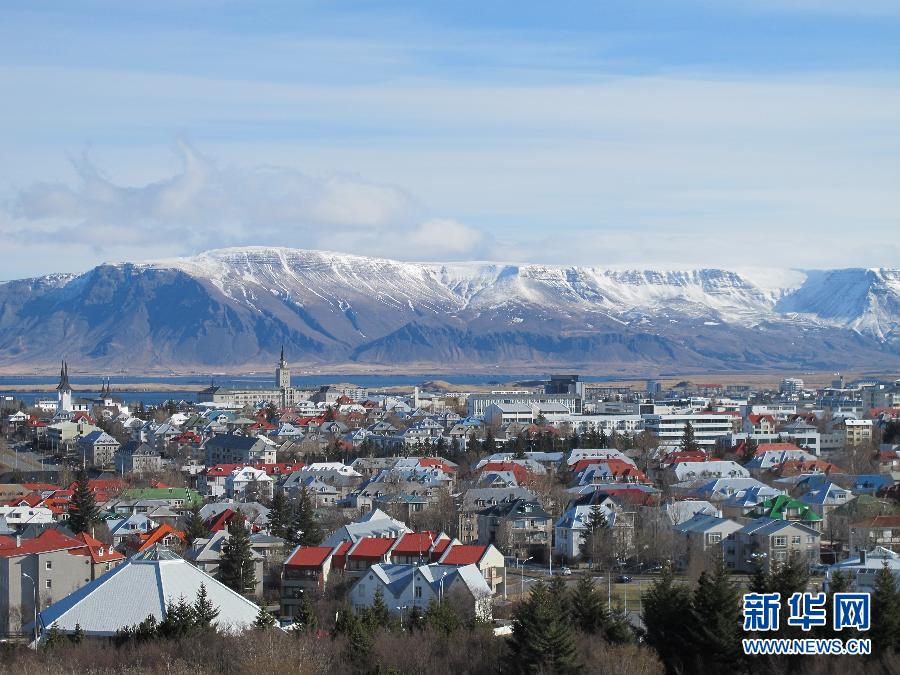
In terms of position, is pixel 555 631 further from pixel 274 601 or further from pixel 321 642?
pixel 274 601

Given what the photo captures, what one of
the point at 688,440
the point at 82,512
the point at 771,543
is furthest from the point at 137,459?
the point at 771,543

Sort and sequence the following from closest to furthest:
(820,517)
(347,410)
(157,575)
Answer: (157,575) < (820,517) < (347,410)

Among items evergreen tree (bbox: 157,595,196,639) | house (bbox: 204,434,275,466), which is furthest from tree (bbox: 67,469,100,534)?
house (bbox: 204,434,275,466)

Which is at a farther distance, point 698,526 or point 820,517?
point 820,517

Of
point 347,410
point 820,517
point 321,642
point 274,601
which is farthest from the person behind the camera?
point 347,410

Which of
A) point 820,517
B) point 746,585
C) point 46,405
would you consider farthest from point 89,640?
point 46,405

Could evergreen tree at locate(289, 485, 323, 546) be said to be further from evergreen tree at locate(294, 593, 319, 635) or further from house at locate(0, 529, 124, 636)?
evergreen tree at locate(294, 593, 319, 635)
